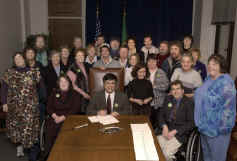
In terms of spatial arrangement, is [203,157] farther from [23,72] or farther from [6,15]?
[6,15]

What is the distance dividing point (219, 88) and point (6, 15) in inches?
169

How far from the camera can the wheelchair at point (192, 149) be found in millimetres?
2316

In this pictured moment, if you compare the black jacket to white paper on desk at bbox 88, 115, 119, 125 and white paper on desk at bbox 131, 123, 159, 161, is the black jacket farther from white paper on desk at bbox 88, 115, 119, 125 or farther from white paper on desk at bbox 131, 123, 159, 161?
white paper on desk at bbox 131, 123, 159, 161

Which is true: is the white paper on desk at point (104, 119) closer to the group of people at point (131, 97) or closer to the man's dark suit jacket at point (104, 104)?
the group of people at point (131, 97)

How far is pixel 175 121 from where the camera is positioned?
2.71 metres

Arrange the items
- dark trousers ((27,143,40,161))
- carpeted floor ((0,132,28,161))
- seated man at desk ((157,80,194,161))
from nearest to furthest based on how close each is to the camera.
→ 1. seated man at desk ((157,80,194,161))
2. dark trousers ((27,143,40,161))
3. carpeted floor ((0,132,28,161))

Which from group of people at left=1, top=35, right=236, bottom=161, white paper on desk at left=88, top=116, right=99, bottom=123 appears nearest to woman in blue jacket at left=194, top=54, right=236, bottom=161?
group of people at left=1, top=35, right=236, bottom=161

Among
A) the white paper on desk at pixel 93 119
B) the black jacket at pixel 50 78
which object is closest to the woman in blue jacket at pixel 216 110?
the white paper on desk at pixel 93 119

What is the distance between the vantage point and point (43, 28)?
254 inches

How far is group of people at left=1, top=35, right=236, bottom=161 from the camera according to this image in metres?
2.44

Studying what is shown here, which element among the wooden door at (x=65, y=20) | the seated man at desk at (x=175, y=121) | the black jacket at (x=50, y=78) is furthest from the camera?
the wooden door at (x=65, y=20)

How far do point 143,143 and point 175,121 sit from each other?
2.87 ft

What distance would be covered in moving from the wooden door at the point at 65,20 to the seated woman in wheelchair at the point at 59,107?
370 cm

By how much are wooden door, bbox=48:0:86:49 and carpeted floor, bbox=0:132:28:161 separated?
321 centimetres
